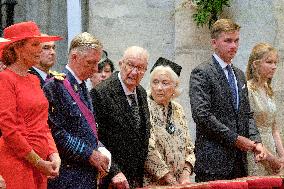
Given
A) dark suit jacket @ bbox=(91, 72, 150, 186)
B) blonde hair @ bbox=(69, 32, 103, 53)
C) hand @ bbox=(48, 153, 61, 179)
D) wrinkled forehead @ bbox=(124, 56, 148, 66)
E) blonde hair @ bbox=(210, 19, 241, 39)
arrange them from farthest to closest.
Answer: blonde hair @ bbox=(210, 19, 241, 39) < wrinkled forehead @ bbox=(124, 56, 148, 66) < dark suit jacket @ bbox=(91, 72, 150, 186) < blonde hair @ bbox=(69, 32, 103, 53) < hand @ bbox=(48, 153, 61, 179)

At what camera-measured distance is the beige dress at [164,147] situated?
6.11 m

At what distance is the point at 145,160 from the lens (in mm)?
6066

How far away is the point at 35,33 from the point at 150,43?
14.6ft

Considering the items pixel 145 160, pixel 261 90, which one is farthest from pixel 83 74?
pixel 261 90

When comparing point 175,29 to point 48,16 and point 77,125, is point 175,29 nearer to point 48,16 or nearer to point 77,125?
point 48,16

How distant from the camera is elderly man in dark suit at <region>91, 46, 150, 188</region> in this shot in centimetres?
586

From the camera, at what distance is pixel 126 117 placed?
19.3ft

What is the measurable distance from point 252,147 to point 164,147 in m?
0.66

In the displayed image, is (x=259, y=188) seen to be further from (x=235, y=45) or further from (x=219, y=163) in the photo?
(x=235, y=45)

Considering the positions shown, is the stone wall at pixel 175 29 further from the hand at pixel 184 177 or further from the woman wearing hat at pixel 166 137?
the hand at pixel 184 177

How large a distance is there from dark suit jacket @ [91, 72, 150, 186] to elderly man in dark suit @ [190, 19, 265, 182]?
60 cm

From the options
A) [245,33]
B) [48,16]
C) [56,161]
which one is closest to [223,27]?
[56,161]

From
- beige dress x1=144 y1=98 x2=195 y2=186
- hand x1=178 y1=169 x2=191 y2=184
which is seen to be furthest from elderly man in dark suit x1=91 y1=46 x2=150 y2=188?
hand x1=178 y1=169 x2=191 y2=184

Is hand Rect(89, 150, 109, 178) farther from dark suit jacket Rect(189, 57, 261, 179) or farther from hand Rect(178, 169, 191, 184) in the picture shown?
dark suit jacket Rect(189, 57, 261, 179)
